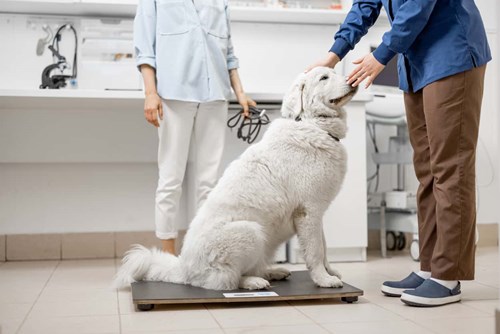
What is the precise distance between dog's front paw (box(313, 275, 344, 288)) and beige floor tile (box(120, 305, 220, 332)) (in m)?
0.43

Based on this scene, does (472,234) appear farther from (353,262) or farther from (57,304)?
(57,304)

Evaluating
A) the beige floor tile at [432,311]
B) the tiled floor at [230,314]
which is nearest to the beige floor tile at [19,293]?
the tiled floor at [230,314]

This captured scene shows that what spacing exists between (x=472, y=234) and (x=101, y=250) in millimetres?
2176

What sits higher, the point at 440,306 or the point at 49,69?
the point at 49,69

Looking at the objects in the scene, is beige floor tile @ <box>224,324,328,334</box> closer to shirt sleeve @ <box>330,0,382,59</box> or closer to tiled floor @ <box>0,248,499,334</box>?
tiled floor @ <box>0,248,499,334</box>

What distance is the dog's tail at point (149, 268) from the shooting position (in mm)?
2283

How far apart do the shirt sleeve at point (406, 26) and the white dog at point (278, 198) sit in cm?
20

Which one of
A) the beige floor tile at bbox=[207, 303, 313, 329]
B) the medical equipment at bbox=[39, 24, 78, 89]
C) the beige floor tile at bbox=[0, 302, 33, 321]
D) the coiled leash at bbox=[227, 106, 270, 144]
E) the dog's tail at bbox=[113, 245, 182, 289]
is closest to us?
the beige floor tile at bbox=[207, 303, 313, 329]

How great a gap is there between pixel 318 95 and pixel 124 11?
5.88 feet

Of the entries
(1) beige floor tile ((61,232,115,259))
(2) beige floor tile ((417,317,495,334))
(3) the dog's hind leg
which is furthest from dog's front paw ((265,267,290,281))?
(1) beige floor tile ((61,232,115,259))

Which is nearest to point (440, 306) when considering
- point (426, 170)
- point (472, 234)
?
point (472, 234)

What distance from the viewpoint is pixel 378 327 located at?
5.76 feet

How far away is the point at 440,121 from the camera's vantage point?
2.03 metres

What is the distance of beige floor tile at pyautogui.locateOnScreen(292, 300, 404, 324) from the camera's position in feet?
6.13
